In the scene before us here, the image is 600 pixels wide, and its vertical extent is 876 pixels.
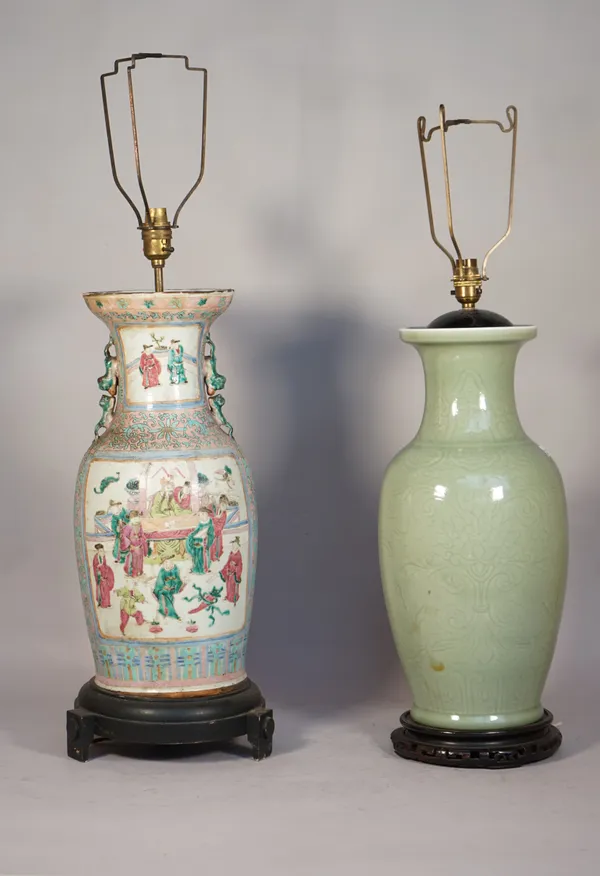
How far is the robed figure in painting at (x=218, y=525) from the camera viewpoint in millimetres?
2580

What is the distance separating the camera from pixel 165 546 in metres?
2.56

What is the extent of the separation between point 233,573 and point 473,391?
0.45 metres

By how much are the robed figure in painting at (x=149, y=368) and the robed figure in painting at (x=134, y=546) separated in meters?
0.21

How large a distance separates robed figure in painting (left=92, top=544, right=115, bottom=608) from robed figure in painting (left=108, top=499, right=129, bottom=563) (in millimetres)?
25

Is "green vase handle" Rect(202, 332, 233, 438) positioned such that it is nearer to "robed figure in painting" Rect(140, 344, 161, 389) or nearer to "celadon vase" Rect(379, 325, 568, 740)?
"robed figure in painting" Rect(140, 344, 161, 389)

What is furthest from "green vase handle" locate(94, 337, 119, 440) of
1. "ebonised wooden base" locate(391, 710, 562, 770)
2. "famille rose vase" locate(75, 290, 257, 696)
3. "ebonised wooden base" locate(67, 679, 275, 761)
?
"ebonised wooden base" locate(391, 710, 562, 770)

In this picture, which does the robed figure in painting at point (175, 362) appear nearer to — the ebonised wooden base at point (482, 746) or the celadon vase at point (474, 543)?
the celadon vase at point (474, 543)

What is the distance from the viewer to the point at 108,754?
267 cm

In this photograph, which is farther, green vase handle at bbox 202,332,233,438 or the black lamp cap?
green vase handle at bbox 202,332,233,438

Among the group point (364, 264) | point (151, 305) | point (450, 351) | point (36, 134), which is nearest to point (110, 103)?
point (36, 134)

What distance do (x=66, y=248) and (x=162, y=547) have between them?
87 centimetres

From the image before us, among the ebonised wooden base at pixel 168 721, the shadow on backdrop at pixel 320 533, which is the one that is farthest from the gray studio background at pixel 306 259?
the ebonised wooden base at pixel 168 721

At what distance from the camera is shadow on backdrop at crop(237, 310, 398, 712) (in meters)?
Answer: 3.20

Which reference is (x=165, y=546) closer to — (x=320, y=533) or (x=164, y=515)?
(x=164, y=515)
